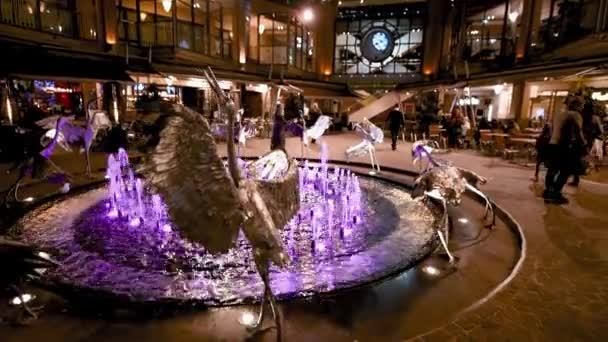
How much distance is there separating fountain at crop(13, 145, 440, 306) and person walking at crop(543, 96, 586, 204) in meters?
2.69

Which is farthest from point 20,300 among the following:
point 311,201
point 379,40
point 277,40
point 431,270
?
point 379,40

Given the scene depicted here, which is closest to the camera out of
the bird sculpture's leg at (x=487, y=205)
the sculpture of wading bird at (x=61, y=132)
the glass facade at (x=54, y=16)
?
the bird sculpture's leg at (x=487, y=205)

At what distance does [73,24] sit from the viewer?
13547mm

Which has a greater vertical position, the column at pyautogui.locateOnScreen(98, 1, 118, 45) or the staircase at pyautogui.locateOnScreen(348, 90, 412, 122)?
the column at pyautogui.locateOnScreen(98, 1, 118, 45)

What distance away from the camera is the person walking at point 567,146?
6766 millimetres

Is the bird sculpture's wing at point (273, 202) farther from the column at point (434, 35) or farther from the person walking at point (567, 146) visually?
the column at point (434, 35)

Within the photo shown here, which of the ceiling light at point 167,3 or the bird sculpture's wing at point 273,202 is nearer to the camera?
the bird sculpture's wing at point 273,202

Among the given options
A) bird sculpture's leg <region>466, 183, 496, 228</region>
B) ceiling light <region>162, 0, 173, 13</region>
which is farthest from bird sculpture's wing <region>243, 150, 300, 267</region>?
ceiling light <region>162, 0, 173, 13</region>

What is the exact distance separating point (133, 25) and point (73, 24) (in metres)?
3.90

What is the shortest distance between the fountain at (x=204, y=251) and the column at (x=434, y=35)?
22126 millimetres

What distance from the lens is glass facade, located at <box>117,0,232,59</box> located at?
56.2 ft

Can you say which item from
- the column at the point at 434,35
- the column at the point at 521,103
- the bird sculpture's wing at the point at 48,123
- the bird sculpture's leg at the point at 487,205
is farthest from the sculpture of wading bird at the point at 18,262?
the column at the point at 434,35

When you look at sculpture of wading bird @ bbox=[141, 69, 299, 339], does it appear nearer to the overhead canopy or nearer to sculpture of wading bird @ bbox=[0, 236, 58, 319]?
sculpture of wading bird @ bbox=[0, 236, 58, 319]

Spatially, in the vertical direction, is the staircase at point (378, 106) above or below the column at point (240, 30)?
below
